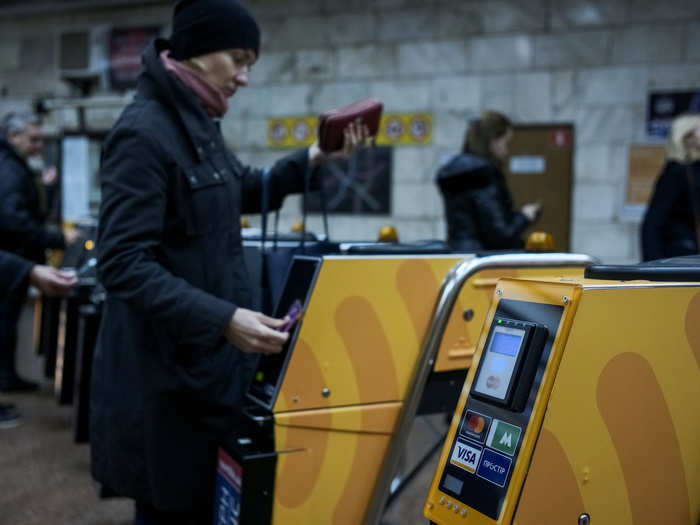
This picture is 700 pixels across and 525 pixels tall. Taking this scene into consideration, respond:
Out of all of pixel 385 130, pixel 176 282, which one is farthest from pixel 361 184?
pixel 176 282

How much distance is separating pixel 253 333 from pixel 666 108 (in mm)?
5663

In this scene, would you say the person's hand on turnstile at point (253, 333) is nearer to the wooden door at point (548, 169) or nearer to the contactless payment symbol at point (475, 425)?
the contactless payment symbol at point (475, 425)

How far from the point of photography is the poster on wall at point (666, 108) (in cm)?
595

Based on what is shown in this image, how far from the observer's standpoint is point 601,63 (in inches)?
242

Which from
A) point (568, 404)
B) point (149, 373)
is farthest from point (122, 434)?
point (568, 404)

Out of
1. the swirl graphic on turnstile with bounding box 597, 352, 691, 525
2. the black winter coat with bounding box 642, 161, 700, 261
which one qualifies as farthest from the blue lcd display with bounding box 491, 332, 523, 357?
the black winter coat with bounding box 642, 161, 700, 261

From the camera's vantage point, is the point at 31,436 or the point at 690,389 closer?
the point at 690,389

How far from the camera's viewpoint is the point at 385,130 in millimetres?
6848

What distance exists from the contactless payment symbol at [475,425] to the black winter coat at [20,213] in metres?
3.43

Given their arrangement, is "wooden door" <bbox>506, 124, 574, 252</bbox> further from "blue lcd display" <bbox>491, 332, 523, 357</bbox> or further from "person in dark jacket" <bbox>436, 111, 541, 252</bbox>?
"blue lcd display" <bbox>491, 332, 523, 357</bbox>

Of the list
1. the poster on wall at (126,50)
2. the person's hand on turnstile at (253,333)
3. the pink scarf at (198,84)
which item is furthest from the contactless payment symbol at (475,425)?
the poster on wall at (126,50)

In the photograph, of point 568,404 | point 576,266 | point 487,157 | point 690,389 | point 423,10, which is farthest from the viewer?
point 423,10

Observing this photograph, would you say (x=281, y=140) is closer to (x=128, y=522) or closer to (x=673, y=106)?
(x=673, y=106)

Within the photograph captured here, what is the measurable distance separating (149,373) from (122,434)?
170mm
